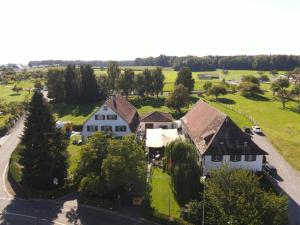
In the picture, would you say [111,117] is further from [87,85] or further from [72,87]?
[72,87]

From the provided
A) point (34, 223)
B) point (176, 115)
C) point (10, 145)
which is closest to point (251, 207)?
point (34, 223)

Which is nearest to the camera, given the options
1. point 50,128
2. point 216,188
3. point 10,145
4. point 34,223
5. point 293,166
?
point 216,188

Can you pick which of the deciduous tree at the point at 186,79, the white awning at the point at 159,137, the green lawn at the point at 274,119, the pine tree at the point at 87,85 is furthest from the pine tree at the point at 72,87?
the white awning at the point at 159,137

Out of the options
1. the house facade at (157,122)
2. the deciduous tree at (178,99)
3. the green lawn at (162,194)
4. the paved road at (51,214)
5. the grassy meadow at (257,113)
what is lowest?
the paved road at (51,214)

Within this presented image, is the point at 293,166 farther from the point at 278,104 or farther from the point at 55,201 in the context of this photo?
the point at 278,104

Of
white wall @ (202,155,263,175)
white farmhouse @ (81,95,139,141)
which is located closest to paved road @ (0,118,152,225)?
white wall @ (202,155,263,175)

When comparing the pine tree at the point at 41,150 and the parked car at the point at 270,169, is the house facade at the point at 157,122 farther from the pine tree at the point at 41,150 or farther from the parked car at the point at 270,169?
the pine tree at the point at 41,150

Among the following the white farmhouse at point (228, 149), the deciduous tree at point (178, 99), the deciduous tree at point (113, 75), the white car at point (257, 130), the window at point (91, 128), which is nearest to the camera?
the white farmhouse at point (228, 149)

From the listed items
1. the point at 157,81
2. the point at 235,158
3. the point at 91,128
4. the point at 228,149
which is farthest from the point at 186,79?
the point at 235,158
